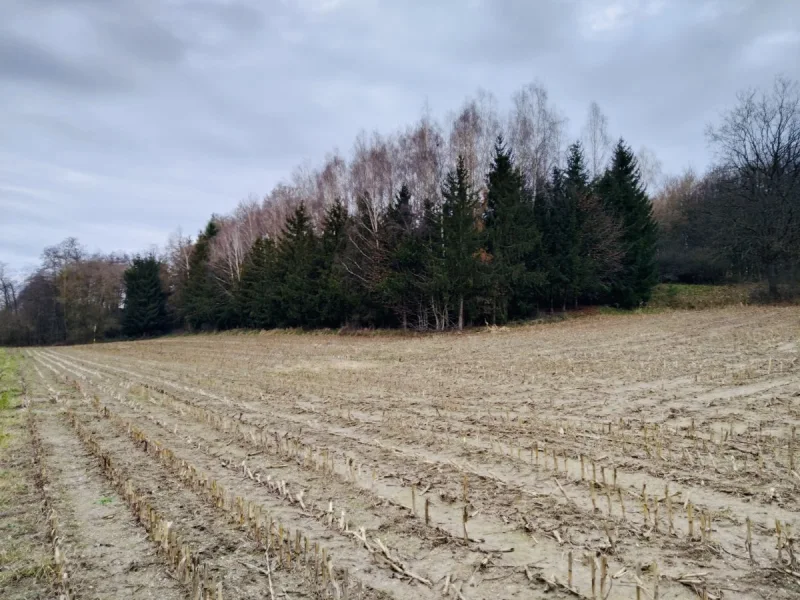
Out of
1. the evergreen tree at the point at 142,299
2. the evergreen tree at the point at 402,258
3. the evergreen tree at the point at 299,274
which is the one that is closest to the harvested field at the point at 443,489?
the evergreen tree at the point at 402,258

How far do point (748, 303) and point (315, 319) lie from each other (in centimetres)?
3010

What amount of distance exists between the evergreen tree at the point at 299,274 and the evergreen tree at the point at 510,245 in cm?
1415

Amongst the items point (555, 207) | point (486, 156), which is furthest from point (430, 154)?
point (555, 207)

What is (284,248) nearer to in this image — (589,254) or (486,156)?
(486,156)

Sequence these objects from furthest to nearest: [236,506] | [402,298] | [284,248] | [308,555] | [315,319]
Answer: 1. [284,248]
2. [315,319]
3. [402,298]
4. [236,506]
5. [308,555]

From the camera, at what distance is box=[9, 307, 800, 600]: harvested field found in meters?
3.36

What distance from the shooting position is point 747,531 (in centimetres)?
359

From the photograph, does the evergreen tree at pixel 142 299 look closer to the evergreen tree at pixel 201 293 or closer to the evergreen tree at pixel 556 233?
the evergreen tree at pixel 201 293

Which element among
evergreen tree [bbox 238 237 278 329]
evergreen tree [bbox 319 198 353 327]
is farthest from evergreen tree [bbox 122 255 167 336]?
evergreen tree [bbox 319 198 353 327]

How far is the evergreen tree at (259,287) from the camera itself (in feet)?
142

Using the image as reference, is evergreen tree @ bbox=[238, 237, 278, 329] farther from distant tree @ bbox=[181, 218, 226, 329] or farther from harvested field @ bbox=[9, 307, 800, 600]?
harvested field @ bbox=[9, 307, 800, 600]

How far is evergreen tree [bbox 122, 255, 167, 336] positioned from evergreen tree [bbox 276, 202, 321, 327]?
25438 millimetres

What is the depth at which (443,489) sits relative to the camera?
4.95 meters

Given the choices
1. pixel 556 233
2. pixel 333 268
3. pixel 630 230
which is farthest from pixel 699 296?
pixel 333 268
